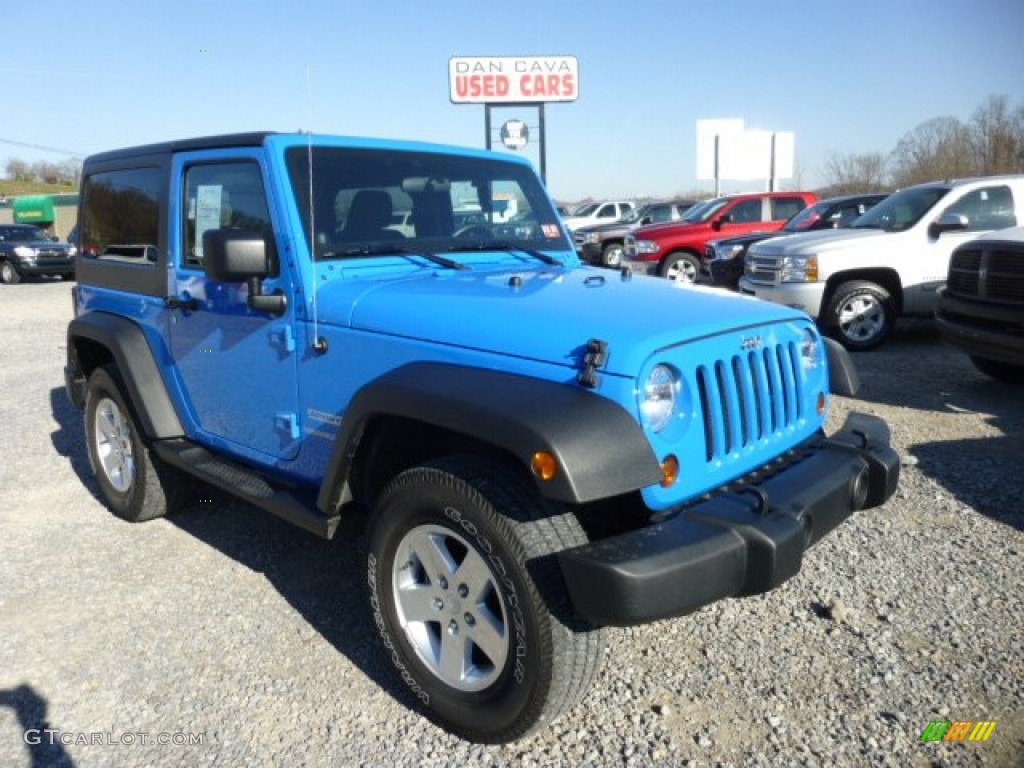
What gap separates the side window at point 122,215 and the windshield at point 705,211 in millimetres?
11458

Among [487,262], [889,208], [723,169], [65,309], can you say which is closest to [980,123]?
[723,169]

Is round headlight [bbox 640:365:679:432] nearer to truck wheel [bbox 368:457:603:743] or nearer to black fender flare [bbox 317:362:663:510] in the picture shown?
black fender flare [bbox 317:362:663:510]

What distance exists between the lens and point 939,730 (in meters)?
2.53

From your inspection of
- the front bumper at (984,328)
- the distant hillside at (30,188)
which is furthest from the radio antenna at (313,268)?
the distant hillside at (30,188)

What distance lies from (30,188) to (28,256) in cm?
4847

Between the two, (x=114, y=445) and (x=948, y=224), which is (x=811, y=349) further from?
(x=948, y=224)

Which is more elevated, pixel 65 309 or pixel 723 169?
pixel 723 169

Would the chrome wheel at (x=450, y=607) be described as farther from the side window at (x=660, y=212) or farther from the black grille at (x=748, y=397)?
the side window at (x=660, y=212)

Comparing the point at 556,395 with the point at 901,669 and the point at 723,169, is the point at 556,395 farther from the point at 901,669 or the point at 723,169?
the point at 723,169

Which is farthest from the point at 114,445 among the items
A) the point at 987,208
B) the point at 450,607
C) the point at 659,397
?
the point at 987,208

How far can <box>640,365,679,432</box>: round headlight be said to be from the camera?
89.7 inches

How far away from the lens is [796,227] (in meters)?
11.9

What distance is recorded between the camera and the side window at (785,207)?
1443 centimetres

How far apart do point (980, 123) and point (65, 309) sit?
122ft
